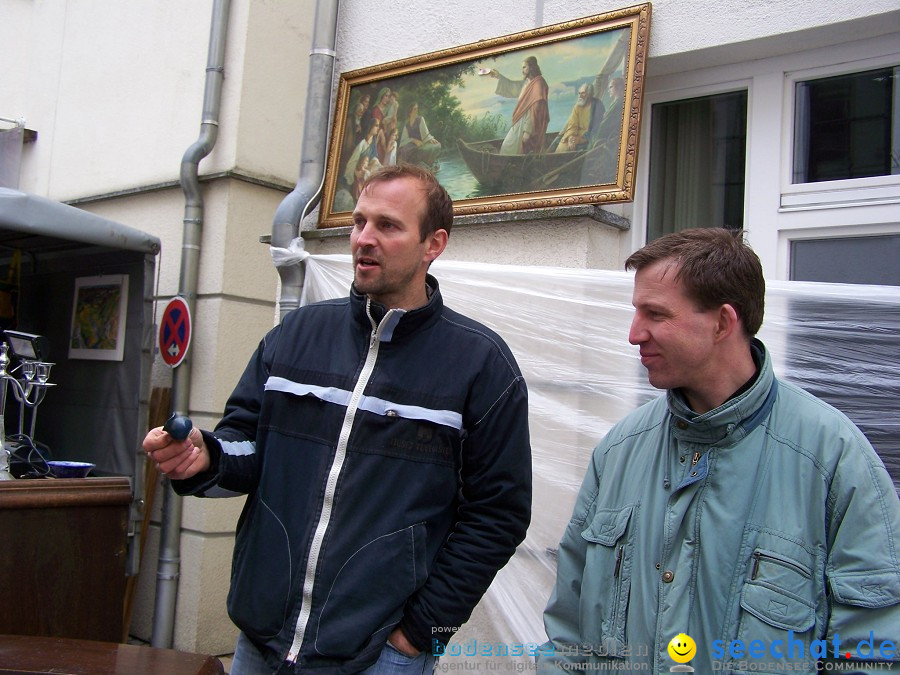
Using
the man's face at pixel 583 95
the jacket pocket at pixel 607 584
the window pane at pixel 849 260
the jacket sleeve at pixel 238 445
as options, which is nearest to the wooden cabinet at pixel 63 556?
the jacket sleeve at pixel 238 445

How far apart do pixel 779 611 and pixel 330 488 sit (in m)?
1.00

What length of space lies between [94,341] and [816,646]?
4548mm

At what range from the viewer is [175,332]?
15.8 feet

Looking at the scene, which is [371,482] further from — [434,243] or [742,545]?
[742,545]

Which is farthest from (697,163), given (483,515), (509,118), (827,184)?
(483,515)

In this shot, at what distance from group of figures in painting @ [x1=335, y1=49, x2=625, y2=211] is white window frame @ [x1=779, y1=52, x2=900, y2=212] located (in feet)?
2.30

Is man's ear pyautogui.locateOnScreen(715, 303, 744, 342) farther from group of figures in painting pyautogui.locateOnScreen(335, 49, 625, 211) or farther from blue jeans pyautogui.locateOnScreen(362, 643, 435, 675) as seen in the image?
group of figures in painting pyautogui.locateOnScreen(335, 49, 625, 211)

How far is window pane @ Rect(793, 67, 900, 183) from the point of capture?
3.09 meters

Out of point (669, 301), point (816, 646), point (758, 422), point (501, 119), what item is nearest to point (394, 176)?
point (669, 301)

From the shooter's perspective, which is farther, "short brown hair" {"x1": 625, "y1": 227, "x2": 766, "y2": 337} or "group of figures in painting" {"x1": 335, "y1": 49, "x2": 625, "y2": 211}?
"group of figures in painting" {"x1": 335, "y1": 49, "x2": 625, "y2": 211}

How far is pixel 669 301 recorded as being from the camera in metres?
1.61

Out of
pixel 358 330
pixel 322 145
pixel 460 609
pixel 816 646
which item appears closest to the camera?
pixel 816 646

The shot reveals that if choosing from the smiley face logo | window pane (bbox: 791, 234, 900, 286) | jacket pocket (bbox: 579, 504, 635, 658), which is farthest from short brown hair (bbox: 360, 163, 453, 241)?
window pane (bbox: 791, 234, 900, 286)

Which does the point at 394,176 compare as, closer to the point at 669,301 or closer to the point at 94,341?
the point at 669,301
